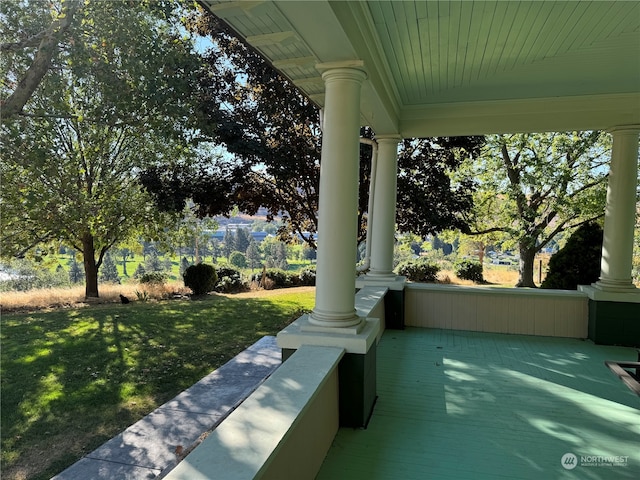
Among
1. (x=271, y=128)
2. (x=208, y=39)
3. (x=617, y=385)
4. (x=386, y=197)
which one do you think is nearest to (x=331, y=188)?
(x=386, y=197)

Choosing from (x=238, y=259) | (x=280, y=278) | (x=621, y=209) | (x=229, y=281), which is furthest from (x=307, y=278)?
(x=621, y=209)

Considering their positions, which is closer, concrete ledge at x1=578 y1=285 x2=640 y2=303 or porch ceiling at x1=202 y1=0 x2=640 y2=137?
porch ceiling at x1=202 y1=0 x2=640 y2=137

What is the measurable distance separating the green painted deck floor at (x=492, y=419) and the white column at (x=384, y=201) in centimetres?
128

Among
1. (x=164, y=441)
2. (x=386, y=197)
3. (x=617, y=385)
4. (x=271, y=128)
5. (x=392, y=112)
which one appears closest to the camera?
(x=164, y=441)

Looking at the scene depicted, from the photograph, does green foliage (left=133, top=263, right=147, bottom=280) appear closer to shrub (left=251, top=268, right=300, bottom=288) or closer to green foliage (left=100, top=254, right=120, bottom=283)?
green foliage (left=100, top=254, right=120, bottom=283)

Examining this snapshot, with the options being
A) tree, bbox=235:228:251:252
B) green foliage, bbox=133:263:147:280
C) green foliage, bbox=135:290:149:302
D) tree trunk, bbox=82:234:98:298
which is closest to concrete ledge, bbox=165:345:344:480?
green foliage, bbox=135:290:149:302

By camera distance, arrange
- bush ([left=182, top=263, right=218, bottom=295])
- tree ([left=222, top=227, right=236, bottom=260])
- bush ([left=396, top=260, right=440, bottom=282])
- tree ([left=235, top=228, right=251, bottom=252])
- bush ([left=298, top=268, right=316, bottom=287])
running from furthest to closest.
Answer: tree ([left=235, top=228, right=251, bottom=252]) < tree ([left=222, top=227, right=236, bottom=260]) < bush ([left=298, top=268, right=316, bottom=287]) < bush ([left=396, top=260, right=440, bottom=282]) < bush ([left=182, top=263, right=218, bottom=295])

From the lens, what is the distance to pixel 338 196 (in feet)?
8.54

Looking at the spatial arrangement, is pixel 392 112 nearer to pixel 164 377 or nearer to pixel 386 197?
pixel 386 197

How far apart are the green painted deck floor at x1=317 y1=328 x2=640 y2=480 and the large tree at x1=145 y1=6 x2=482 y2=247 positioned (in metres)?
4.46

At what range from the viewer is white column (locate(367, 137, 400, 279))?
5035mm

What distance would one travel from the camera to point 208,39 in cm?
857

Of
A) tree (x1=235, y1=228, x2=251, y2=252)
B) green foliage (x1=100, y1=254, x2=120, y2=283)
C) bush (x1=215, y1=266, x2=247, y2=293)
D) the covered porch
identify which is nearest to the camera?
the covered porch

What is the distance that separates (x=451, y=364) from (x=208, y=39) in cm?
804
